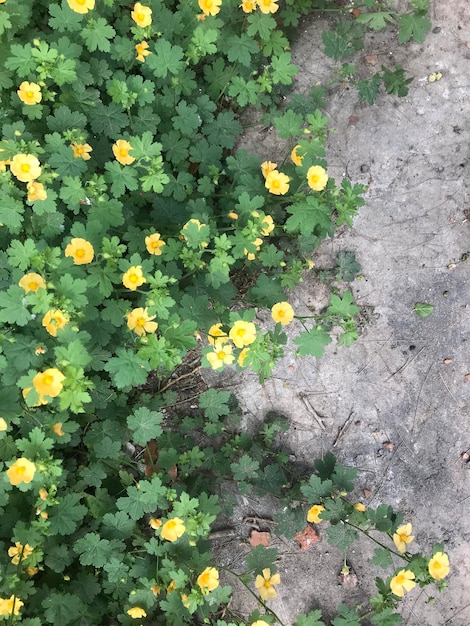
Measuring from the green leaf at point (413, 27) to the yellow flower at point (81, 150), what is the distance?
7.58 ft

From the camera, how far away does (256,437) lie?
4109 millimetres

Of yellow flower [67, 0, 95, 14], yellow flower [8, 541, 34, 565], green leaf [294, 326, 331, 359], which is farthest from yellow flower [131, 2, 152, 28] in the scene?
yellow flower [8, 541, 34, 565]

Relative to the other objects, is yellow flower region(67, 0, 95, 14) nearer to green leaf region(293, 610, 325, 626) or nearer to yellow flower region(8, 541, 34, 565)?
yellow flower region(8, 541, 34, 565)

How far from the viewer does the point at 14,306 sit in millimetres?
2848

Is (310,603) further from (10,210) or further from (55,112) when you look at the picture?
(55,112)

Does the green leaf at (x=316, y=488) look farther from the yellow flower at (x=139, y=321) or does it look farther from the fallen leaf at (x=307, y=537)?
the yellow flower at (x=139, y=321)

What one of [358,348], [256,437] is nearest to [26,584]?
[256,437]

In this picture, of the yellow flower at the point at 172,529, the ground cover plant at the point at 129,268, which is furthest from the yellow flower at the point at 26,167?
the yellow flower at the point at 172,529

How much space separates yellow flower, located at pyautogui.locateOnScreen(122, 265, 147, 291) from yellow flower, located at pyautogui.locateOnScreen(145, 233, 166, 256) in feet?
1.12

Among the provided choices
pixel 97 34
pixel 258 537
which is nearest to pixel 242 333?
pixel 258 537

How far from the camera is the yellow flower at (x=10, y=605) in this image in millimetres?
3098

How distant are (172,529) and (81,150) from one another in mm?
2313

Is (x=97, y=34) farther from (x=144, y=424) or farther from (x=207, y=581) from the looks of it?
(x=207, y=581)

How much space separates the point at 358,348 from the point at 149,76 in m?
2.44
